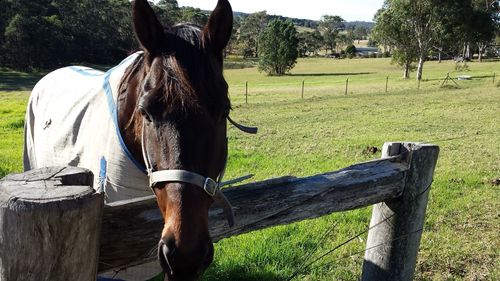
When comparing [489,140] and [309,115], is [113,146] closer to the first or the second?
[489,140]

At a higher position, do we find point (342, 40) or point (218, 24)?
point (342, 40)

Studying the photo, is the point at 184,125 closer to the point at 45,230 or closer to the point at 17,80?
the point at 45,230

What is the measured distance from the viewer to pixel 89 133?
276 cm

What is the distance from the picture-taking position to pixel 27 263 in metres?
1.40

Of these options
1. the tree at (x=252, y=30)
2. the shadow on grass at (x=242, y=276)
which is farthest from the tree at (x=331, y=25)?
the shadow on grass at (x=242, y=276)

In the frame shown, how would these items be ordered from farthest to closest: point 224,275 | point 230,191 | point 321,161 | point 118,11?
point 118,11 → point 321,161 → point 224,275 → point 230,191

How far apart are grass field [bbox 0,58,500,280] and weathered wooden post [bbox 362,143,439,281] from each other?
2.06ft

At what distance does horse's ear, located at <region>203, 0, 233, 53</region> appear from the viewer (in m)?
2.02

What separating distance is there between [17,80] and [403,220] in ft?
158

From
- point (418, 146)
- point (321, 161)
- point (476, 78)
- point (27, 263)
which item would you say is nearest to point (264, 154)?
point (321, 161)

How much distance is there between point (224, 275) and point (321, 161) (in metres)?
4.96

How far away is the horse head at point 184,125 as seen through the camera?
1537 mm

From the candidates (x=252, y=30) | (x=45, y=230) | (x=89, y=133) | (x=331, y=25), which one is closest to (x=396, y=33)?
(x=89, y=133)

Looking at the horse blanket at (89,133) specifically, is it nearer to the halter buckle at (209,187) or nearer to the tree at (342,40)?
the halter buckle at (209,187)
